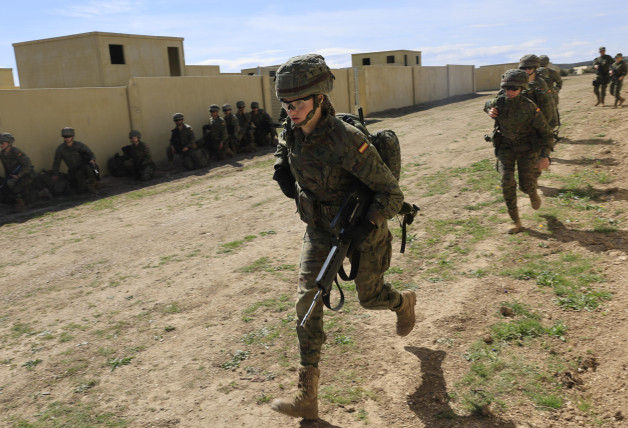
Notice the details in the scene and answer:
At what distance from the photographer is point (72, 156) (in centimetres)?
1167

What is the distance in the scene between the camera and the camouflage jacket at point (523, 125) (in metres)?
5.99

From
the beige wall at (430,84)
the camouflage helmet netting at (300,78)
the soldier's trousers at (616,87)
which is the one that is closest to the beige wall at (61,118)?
the camouflage helmet netting at (300,78)

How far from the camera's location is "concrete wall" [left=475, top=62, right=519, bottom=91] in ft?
143

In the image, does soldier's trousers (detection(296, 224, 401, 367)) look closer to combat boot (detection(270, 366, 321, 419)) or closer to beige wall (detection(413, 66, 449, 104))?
combat boot (detection(270, 366, 321, 419))

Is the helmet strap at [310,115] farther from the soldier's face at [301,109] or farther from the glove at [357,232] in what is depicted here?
the glove at [357,232]

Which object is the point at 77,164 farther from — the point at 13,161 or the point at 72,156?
the point at 13,161

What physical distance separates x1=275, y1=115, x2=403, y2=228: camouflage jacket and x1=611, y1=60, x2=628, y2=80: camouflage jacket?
1691 centimetres

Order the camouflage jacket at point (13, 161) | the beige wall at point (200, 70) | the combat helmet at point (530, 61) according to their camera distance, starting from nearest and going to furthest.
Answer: the combat helmet at point (530, 61) → the camouflage jacket at point (13, 161) → the beige wall at point (200, 70)

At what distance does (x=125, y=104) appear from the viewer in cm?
1423

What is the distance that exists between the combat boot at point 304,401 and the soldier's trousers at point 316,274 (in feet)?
0.25

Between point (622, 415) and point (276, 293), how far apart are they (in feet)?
10.0

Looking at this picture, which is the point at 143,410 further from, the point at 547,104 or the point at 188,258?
the point at 547,104

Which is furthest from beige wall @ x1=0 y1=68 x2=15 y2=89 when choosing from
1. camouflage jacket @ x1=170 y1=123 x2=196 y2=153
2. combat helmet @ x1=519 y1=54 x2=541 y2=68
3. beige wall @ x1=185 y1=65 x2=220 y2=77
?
combat helmet @ x1=519 y1=54 x2=541 y2=68

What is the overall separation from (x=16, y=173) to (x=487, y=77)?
4023cm
